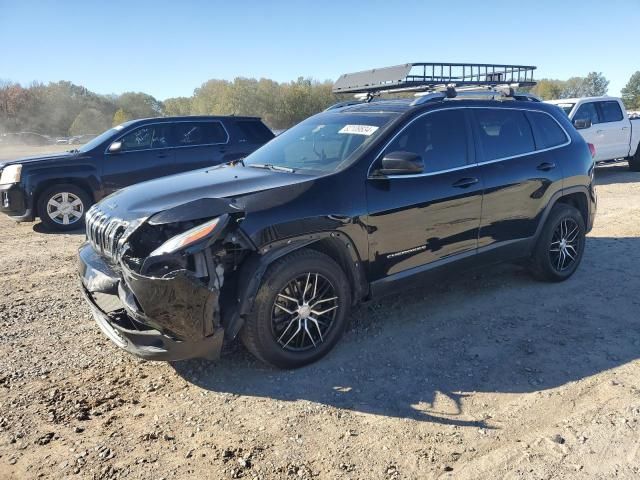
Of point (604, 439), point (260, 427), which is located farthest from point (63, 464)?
point (604, 439)

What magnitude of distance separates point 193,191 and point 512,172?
2921mm

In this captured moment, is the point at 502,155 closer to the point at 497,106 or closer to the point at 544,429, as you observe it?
the point at 497,106

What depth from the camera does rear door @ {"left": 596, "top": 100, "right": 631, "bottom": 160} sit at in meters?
12.5

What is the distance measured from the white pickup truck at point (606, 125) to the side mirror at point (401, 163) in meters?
9.69

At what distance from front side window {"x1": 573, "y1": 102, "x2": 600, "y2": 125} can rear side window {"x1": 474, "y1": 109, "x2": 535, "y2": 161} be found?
817 cm

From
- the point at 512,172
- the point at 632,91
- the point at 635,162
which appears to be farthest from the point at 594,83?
the point at 512,172

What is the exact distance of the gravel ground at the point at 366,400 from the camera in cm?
269

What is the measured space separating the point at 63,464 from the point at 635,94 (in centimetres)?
7984

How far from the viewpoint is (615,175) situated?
13.5 m

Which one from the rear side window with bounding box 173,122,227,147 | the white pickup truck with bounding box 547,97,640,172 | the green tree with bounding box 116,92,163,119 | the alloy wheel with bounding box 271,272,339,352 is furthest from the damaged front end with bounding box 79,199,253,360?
the green tree with bounding box 116,92,163,119

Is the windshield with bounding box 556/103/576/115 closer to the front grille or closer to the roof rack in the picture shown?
the roof rack

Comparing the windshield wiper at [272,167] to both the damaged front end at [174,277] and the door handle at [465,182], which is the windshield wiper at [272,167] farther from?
the door handle at [465,182]

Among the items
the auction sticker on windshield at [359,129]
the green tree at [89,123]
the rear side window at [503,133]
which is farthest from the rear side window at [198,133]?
the green tree at [89,123]

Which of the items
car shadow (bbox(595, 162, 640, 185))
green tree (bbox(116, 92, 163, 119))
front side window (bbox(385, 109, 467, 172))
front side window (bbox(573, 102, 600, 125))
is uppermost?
green tree (bbox(116, 92, 163, 119))
